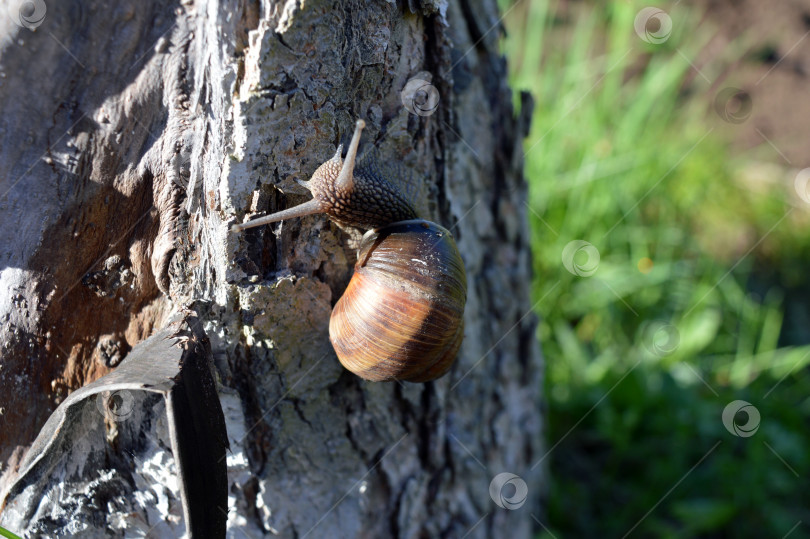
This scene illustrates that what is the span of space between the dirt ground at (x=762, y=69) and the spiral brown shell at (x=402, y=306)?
4071 millimetres

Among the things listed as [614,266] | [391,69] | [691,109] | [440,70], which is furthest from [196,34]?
[691,109]

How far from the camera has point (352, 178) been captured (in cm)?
160

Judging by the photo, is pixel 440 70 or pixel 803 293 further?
pixel 803 293

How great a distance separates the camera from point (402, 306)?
1.48 meters

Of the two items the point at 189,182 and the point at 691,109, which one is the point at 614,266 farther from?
the point at 189,182

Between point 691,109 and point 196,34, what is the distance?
4.22m
